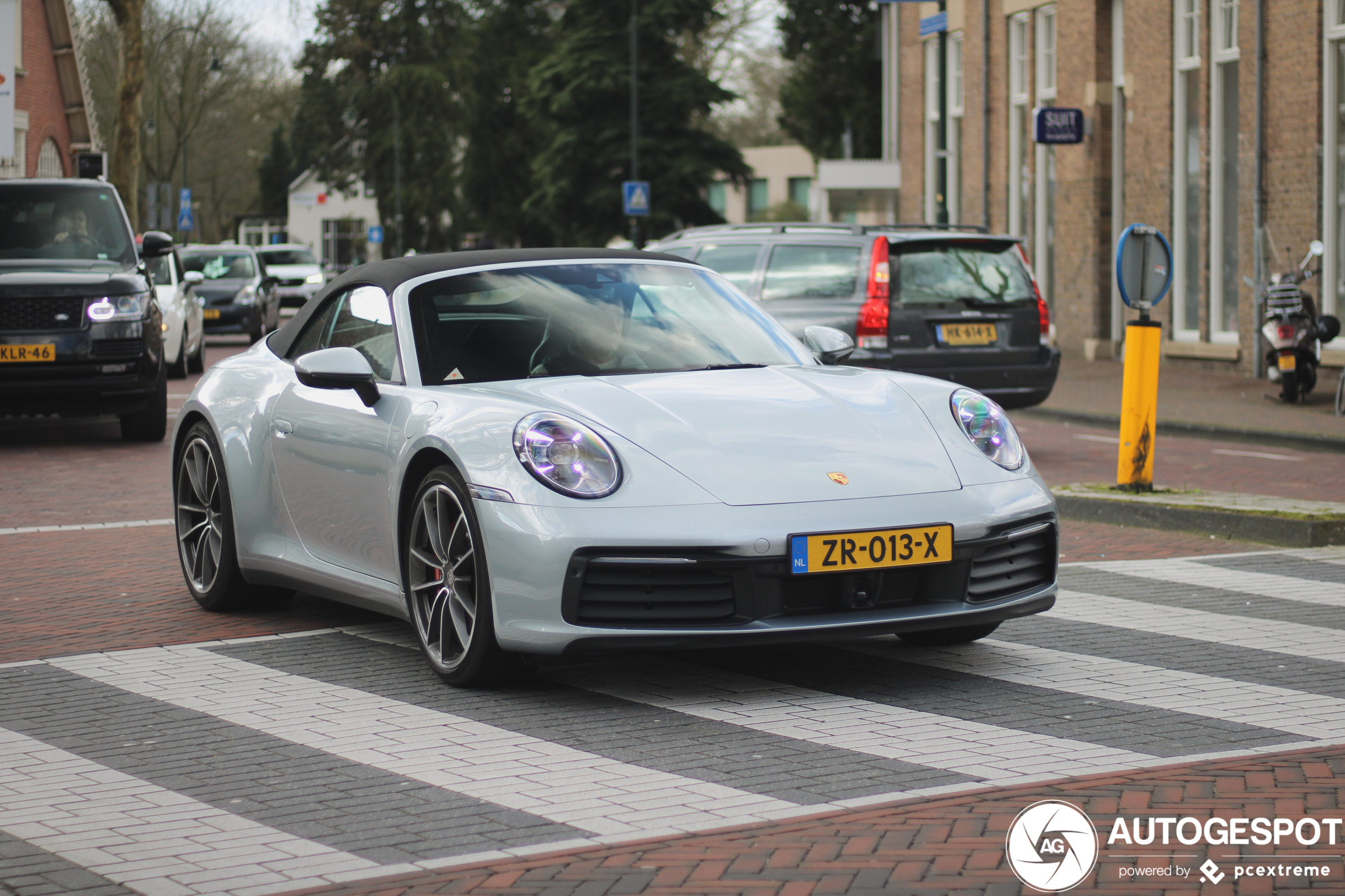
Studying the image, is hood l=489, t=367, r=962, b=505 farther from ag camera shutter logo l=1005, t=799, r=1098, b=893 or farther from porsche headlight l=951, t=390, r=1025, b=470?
ag camera shutter logo l=1005, t=799, r=1098, b=893

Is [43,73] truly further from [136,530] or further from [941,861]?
[941,861]

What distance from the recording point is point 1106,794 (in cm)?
423

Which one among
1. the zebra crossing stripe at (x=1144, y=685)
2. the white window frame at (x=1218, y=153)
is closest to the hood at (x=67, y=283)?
the zebra crossing stripe at (x=1144, y=685)

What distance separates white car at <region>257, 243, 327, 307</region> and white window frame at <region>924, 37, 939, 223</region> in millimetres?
15307

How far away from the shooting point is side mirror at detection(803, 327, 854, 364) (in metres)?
6.73

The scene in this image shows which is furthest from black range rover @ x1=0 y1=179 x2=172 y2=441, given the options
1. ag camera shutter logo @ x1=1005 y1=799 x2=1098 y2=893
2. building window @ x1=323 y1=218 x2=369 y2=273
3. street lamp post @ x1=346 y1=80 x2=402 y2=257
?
building window @ x1=323 y1=218 x2=369 y2=273

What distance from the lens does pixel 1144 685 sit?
5.57 meters

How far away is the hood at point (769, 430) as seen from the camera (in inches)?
208

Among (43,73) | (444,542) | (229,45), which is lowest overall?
(444,542)

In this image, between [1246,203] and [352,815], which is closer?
[352,815]

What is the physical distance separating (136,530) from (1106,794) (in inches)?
263

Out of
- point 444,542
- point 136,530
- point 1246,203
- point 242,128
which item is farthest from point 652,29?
point 444,542

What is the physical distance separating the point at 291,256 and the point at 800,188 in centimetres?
4270

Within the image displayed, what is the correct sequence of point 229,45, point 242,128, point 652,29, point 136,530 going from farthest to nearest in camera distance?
point 242,128 < point 229,45 < point 652,29 < point 136,530
